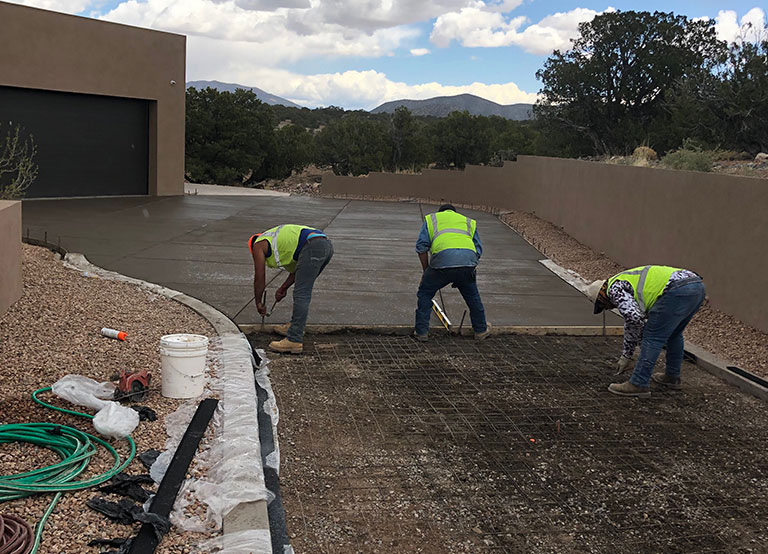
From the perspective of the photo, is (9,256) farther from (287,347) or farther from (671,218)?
(671,218)

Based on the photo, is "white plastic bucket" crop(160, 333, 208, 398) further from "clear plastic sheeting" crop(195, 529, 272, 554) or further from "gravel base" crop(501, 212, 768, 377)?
"gravel base" crop(501, 212, 768, 377)

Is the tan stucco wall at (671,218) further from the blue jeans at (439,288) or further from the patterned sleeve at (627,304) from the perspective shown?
the blue jeans at (439,288)

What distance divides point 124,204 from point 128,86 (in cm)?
359

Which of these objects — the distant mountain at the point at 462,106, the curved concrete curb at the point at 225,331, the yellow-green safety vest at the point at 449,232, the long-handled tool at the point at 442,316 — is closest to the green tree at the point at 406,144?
the curved concrete curb at the point at 225,331

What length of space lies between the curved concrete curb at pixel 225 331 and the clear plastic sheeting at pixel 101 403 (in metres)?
0.63

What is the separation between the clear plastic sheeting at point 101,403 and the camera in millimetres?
4750

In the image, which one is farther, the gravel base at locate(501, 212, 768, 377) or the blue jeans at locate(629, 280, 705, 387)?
A: the gravel base at locate(501, 212, 768, 377)

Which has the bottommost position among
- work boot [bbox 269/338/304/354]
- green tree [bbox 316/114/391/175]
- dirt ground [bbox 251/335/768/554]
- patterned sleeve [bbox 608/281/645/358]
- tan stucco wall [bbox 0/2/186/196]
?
dirt ground [bbox 251/335/768/554]

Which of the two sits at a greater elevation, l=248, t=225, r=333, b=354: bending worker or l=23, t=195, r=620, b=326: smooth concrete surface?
l=248, t=225, r=333, b=354: bending worker

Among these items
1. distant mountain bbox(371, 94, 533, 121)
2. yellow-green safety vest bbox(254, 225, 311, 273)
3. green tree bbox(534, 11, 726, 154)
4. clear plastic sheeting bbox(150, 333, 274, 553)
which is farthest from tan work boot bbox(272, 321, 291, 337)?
distant mountain bbox(371, 94, 533, 121)

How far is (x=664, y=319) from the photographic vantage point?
675 centimetres

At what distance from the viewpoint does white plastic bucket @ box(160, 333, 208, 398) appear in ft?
18.6

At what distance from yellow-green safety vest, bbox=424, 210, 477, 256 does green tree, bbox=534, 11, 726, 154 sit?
19.2 meters

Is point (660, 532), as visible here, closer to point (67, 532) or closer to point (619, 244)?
point (67, 532)
